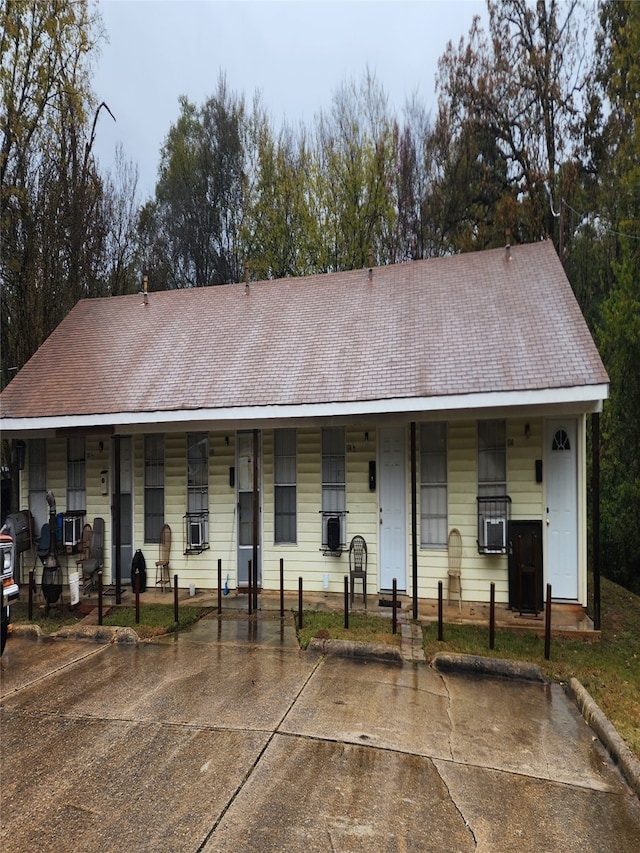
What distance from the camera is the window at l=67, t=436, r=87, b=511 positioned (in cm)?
A: 866

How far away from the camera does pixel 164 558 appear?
27.1 feet

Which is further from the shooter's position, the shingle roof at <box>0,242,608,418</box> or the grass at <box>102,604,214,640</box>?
the shingle roof at <box>0,242,608,418</box>

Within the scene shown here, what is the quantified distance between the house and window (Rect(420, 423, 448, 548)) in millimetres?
30

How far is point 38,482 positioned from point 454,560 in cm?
667

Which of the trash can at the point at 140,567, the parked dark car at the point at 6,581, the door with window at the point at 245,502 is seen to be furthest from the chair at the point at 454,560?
the parked dark car at the point at 6,581

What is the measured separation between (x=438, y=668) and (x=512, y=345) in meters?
4.12

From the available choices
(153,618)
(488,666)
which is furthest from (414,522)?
(153,618)

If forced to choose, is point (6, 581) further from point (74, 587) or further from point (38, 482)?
point (38, 482)

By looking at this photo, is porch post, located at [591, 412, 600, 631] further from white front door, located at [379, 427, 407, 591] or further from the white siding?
white front door, located at [379, 427, 407, 591]

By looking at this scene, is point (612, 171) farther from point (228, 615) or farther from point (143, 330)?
point (228, 615)

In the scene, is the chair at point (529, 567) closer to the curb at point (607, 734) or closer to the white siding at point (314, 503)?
the white siding at point (314, 503)

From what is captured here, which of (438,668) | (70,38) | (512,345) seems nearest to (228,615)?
(438,668)

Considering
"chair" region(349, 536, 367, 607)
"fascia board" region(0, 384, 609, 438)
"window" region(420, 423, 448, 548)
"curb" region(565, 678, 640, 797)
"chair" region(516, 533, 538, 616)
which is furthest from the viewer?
"chair" region(349, 536, 367, 607)

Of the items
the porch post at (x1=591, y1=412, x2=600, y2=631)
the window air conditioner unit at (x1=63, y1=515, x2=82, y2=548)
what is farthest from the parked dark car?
the porch post at (x1=591, y1=412, x2=600, y2=631)
